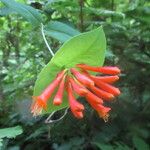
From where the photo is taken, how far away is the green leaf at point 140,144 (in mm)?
2087

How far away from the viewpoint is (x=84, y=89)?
3.44 feet

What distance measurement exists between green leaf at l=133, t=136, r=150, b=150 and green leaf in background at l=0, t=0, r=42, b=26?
94cm

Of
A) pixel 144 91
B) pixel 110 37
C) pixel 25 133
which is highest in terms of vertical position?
pixel 110 37

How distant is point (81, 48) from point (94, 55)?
0.17ft

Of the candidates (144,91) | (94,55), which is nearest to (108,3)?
(144,91)

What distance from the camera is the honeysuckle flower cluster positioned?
41.7 inches

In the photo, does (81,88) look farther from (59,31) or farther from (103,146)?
(103,146)

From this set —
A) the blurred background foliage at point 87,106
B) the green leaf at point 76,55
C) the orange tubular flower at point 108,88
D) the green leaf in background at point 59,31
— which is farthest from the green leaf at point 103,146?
the orange tubular flower at point 108,88

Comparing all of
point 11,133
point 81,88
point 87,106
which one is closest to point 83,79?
point 81,88

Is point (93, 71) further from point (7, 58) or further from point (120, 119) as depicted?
point (7, 58)

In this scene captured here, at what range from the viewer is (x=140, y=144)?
6.90 ft

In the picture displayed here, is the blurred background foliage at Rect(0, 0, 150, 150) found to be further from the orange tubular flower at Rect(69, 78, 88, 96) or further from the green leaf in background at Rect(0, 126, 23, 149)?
the orange tubular flower at Rect(69, 78, 88, 96)

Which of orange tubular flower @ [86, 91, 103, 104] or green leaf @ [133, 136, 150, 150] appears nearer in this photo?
orange tubular flower @ [86, 91, 103, 104]

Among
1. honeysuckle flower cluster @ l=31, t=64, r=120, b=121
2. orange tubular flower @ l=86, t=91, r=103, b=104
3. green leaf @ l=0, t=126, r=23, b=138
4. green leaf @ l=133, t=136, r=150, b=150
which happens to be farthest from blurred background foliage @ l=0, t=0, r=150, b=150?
orange tubular flower @ l=86, t=91, r=103, b=104
